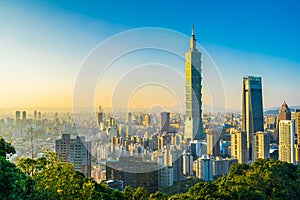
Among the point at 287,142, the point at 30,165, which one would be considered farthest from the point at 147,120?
the point at 287,142

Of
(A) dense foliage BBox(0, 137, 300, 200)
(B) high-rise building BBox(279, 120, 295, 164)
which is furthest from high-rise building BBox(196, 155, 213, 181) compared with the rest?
(B) high-rise building BBox(279, 120, 295, 164)

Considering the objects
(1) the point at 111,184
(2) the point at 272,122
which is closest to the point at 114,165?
(1) the point at 111,184

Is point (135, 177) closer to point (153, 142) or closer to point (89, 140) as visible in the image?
point (153, 142)

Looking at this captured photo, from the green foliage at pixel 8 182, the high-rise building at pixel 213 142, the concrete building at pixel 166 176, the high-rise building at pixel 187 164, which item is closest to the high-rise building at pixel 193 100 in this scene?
the high-rise building at pixel 213 142

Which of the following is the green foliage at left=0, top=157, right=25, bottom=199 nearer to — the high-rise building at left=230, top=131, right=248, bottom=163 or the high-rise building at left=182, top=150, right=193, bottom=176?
the high-rise building at left=182, top=150, right=193, bottom=176

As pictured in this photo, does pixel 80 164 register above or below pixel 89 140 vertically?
below
